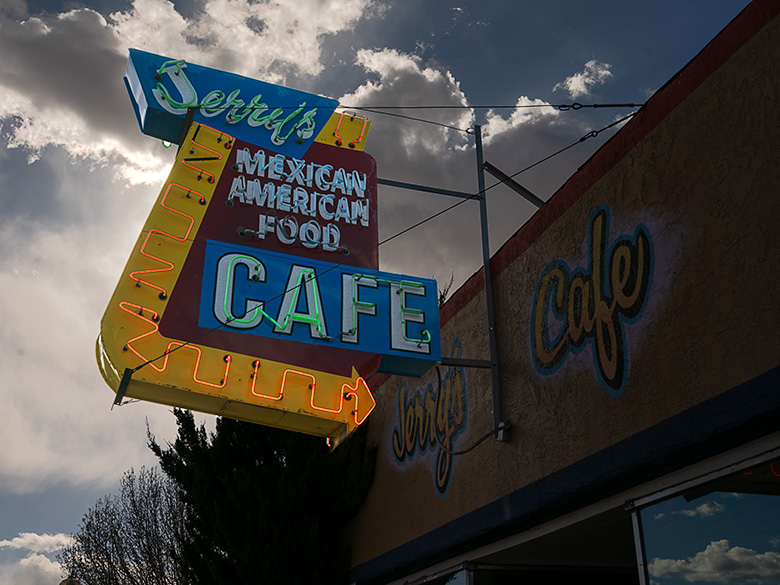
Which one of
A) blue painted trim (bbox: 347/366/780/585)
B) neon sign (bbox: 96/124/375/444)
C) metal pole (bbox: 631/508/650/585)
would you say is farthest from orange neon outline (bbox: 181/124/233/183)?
metal pole (bbox: 631/508/650/585)

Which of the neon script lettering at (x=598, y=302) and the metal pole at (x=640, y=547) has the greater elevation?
the neon script lettering at (x=598, y=302)

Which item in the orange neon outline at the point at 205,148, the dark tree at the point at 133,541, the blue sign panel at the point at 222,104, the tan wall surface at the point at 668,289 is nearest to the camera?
the tan wall surface at the point at 668,289

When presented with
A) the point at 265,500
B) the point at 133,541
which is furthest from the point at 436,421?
the point at 133,541

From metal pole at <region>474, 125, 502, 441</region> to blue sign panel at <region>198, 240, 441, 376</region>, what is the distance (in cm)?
59

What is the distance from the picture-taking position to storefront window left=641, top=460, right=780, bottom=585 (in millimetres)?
4668

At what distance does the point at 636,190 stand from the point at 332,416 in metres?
3.87

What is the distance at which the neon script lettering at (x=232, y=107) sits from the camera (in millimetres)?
9586

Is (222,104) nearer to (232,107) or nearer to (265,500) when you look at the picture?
(232,107)

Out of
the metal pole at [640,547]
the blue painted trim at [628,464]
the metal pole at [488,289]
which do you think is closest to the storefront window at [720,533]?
the metal pole at [640,547]

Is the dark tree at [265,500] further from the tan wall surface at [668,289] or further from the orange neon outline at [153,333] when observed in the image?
the orange neon outline at [153,333]

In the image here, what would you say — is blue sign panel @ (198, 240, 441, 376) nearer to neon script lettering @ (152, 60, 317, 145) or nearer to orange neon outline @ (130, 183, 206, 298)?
orange neon outline @ (130, 183, 206, 298)

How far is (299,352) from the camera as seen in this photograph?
8.34 m

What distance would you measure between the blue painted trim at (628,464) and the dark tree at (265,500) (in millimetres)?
2408

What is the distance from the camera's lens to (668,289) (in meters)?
5.45
